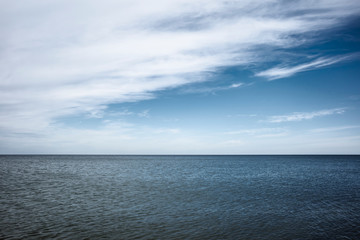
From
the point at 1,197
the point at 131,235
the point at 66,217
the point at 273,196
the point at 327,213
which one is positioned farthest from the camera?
the point at 273,196

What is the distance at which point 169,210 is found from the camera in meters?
24.4

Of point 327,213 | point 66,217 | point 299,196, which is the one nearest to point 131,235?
point 66,217

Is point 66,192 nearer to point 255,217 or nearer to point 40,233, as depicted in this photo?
point 40,233

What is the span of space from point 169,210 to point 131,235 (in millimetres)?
7706

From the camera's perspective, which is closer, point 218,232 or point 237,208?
point 218,232

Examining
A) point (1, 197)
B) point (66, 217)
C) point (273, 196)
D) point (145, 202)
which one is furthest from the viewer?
point (273, 196)

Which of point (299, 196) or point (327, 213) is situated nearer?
point (327, 213)

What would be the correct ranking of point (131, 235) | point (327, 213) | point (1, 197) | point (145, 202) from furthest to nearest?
point (1, 197)
point (145, 202)
point (327, 213)
point (131, 235)

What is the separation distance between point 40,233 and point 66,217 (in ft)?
13.9

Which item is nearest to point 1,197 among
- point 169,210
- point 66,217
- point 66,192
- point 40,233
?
A: point 66,192

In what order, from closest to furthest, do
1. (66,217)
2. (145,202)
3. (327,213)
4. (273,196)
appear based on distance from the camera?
(66,217) → (327,213) → (145,202) → (273,196)

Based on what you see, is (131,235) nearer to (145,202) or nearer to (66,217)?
(66,217)

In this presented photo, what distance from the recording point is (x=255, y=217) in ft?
73.0

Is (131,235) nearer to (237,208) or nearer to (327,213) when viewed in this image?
(237,208)
